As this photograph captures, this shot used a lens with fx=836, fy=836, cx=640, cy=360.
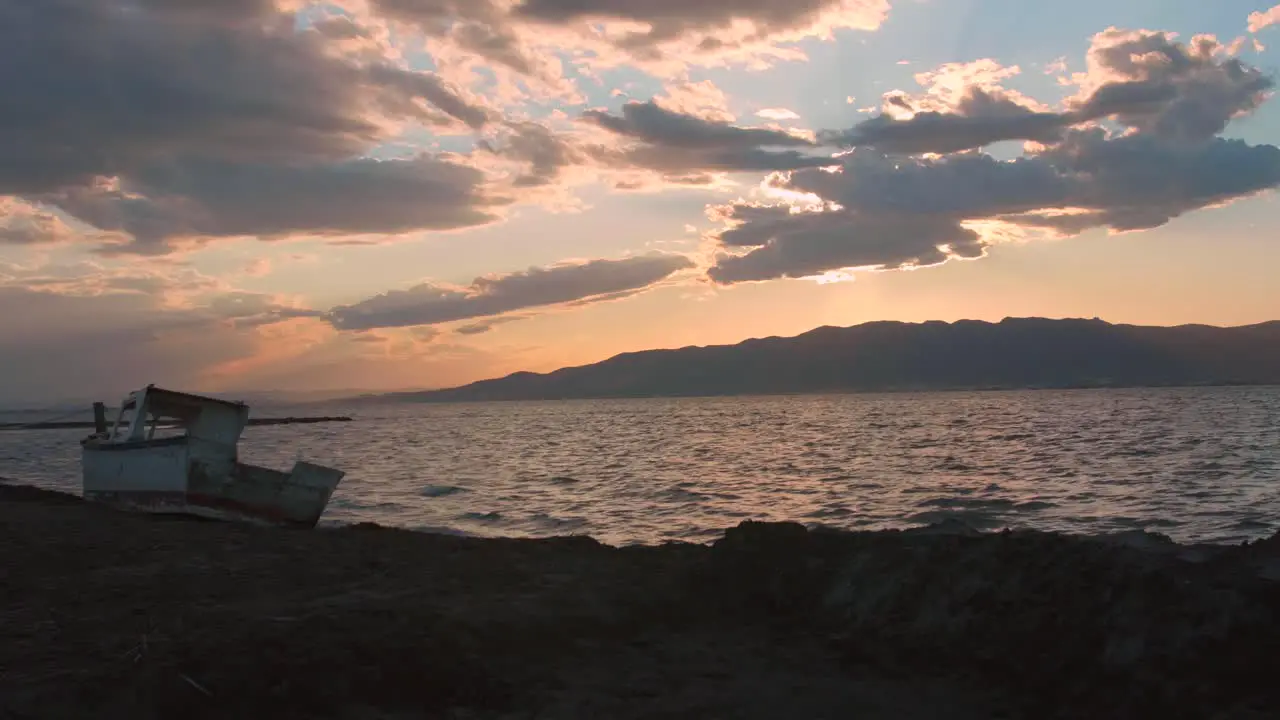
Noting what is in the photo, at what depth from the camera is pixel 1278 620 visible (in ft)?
20.9

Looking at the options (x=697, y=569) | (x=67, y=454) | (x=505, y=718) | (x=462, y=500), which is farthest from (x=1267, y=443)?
(x=67, y=454)

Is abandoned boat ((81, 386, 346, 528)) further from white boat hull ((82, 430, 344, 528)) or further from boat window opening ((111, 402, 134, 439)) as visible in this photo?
boat window opening ((111, 402, 134, 439))

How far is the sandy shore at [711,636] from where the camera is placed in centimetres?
654

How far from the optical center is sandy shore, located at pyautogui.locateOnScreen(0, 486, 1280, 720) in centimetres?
654

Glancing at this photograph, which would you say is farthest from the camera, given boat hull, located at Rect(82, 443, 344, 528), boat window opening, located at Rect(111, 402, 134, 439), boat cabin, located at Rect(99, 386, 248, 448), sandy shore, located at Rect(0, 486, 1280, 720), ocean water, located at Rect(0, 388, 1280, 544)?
boat window opening, located at Rect(111, 402, 134, 439)

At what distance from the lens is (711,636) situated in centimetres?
873

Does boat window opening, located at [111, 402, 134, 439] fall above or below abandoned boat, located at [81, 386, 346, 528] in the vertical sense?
above

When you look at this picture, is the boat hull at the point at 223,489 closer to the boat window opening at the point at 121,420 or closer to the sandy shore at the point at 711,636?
the boat window opening at the point at 121,420

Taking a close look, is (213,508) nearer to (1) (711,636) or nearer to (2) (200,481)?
(2) (200,481)

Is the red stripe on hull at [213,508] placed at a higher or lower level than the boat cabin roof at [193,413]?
lower

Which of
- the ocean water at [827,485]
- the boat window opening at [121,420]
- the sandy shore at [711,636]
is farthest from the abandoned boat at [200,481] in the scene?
the sandy shore at [711,636]

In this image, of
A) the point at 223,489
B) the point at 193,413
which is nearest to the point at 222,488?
the point at 223,489

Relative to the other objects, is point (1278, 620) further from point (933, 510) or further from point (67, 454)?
point (67, 454)

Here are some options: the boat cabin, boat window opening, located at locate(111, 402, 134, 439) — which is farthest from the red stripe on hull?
boat window opening, located at locate(111, 402, 134, 439)
